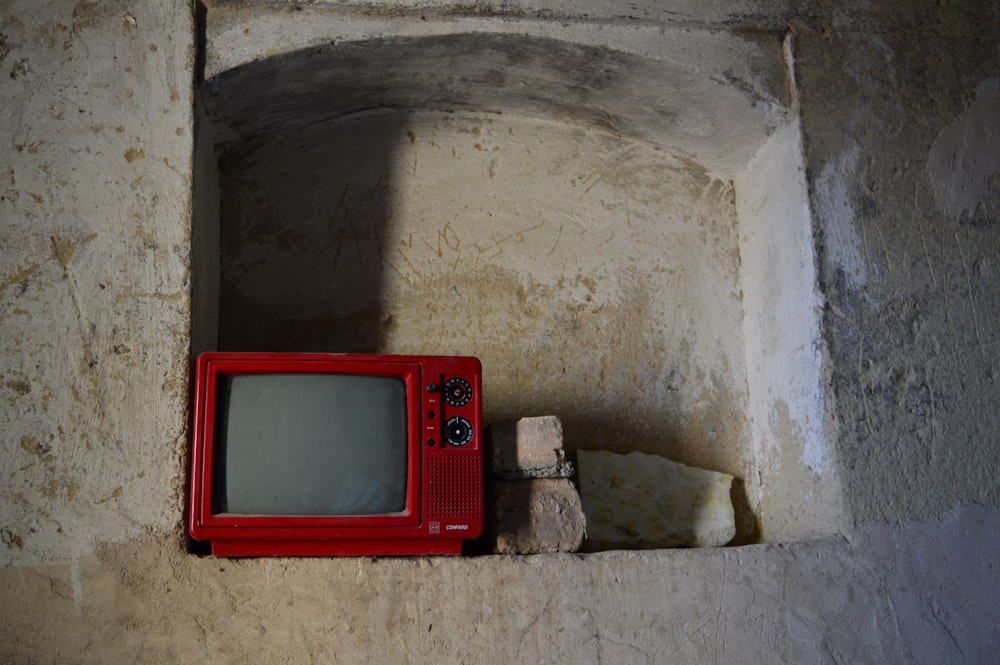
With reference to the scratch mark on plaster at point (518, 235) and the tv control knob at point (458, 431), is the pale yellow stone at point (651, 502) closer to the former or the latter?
the tv control knob at point (458, 431)

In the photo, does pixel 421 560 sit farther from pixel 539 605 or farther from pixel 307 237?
pixel 307 237

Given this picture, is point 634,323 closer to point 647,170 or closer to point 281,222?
point 647,170

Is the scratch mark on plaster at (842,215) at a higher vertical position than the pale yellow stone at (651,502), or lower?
higher

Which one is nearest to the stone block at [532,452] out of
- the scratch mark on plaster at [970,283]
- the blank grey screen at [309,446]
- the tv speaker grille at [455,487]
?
the tv speaker grille at [455,487]

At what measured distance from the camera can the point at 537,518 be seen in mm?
1990

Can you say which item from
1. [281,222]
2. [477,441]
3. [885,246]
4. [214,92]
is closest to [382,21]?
[214,92]

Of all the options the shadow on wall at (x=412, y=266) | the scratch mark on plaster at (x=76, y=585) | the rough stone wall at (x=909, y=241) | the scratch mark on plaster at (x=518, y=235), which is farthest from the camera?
the scratch mark on plaster at (x=518, y=235)

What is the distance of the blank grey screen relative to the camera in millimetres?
1850

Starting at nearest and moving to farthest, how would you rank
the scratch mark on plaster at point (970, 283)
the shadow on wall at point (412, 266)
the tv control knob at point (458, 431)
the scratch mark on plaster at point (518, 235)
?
the tv control knob at point (458, 431) < the scratch mark on plaster at point (970, 283) < the shadow on wall at point (412, 266) < the scratch mark on plaster at point (518, 235)

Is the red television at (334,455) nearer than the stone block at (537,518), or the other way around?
the red television at (334,455)

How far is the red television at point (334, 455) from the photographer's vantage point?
1.84 metres

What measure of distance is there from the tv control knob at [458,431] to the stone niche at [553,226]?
1.51 feet

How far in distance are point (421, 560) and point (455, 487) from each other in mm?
177

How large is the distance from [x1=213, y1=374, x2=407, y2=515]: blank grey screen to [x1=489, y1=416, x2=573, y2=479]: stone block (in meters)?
0.24
